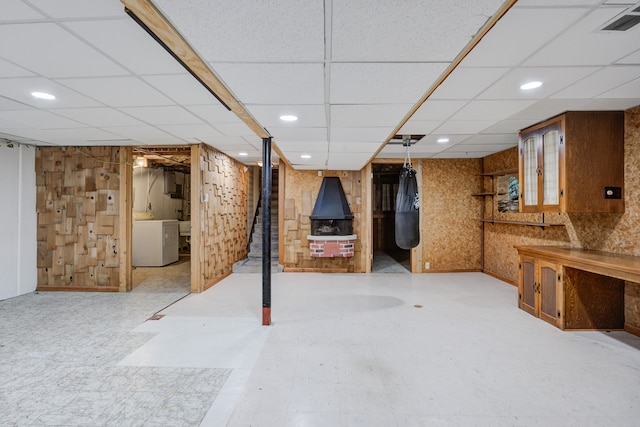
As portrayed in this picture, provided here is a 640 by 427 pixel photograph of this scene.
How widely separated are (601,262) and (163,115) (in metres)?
4.65

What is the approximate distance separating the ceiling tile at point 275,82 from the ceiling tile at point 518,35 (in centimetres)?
107

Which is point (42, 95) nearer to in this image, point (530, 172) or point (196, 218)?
point (196, 218)

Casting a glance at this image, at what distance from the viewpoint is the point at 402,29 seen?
1606 mm

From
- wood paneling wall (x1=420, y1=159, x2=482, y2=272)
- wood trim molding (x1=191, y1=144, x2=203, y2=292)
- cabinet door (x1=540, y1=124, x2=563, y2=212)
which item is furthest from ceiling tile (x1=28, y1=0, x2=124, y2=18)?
wood paneling wall (x1=420, y1=159, x2=482, y2=272)

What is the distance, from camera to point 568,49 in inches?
77.7

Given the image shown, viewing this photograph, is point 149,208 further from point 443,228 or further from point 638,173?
point 638,173

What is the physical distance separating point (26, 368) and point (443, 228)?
20.8 ft

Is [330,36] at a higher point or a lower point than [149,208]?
higher

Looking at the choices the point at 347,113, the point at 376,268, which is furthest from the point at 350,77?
the point at 376,268

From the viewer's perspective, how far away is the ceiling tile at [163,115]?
310cm

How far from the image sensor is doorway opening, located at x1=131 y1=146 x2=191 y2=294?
212 inches

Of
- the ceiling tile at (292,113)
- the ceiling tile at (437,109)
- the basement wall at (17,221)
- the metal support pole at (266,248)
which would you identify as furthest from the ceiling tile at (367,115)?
the basement wall at (17,221)

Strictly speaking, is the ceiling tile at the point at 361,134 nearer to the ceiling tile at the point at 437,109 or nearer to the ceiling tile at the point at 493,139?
the ceiling tile at the point at 437,109

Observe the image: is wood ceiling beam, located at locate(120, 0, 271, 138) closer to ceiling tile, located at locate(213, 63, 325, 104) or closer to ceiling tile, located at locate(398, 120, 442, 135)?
ceiling tile, located at locate(213, 63, 325, 104)
